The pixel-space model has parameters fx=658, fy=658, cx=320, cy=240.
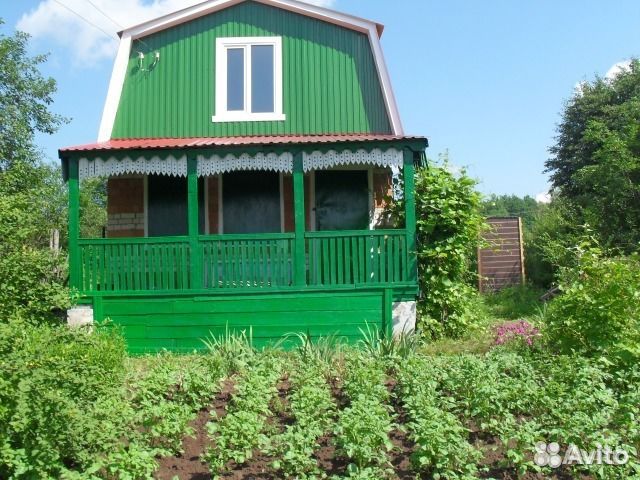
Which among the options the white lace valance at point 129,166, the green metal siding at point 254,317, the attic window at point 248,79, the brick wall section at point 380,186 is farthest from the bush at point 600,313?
the attic window at point 248,79

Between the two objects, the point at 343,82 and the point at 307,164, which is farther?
the point at 343,82

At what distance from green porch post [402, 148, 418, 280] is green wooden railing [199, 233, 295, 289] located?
1734 millimetres

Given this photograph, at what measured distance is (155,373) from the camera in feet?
20.8

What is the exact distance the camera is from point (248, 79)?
1200cm

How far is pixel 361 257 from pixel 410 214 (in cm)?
97

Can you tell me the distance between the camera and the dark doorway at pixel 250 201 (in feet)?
39.1

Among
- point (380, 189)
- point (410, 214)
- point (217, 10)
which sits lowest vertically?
point (410, 214)

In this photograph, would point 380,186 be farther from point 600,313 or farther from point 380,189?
point 600,313

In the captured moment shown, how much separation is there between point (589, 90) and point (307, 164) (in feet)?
62.6

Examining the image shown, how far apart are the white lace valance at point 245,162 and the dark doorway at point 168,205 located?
6.66 ft

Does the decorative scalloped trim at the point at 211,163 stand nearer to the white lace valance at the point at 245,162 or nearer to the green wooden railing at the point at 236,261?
the white lace valance at the point at 245,162

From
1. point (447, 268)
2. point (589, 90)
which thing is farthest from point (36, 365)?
point (589, 90)

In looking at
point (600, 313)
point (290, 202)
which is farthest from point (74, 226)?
point (600, 313)

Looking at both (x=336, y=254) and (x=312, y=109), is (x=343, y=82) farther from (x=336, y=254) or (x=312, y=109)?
(x=336, y=254)
